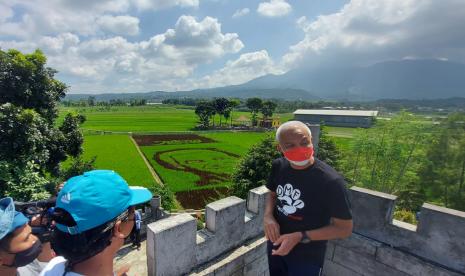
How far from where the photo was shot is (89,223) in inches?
50.5

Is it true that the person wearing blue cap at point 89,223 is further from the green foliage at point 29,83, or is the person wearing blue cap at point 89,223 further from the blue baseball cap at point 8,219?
the green foliage at point 29,83

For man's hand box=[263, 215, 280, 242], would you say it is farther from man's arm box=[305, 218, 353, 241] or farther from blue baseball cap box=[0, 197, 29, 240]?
blue baseball cap box=[0, 197, 29, 240]

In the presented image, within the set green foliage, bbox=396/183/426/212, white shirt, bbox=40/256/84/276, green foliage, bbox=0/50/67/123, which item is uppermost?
green foliage, bbox=0/50/67/123

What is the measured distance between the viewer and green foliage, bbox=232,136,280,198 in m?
9.66

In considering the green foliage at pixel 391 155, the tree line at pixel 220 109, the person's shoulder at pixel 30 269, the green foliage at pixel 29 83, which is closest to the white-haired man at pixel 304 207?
the person's shoulder at pixel 30 269

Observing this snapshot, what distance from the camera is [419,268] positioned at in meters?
3.32

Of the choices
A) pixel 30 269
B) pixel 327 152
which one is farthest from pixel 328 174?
pixel 327 152

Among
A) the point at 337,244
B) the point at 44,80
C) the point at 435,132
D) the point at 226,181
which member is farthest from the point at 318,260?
the point at 226,181

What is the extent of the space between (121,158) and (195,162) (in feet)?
29.1

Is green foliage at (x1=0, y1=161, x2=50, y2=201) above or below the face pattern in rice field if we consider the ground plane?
above

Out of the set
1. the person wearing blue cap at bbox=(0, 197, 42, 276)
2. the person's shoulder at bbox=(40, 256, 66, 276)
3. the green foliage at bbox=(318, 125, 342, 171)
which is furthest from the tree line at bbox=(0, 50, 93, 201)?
the green foliage at bbox=(318, 125, 342, 171)

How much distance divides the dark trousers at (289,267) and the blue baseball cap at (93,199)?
183 centimetres

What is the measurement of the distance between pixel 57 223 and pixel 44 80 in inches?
384

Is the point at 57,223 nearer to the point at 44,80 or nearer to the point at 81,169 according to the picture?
the point at 44,80
